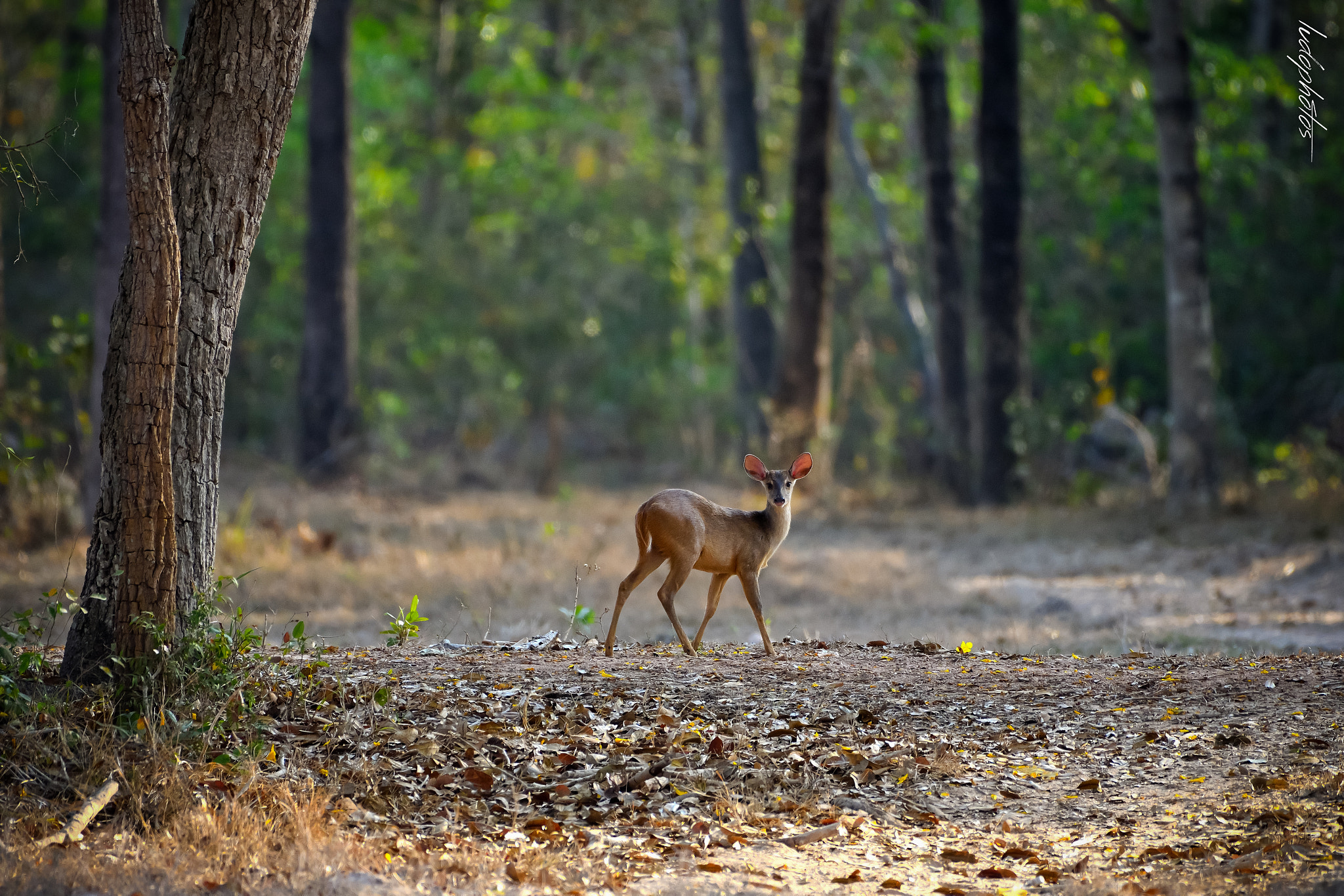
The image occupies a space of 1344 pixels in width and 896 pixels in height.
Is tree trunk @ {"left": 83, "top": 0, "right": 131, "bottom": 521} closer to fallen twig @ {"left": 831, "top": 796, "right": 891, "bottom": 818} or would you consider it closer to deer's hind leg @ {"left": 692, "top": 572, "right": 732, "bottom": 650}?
deer's hind leg @ {"left": 692, "top": 572, "right": 732, "bottom": 650}

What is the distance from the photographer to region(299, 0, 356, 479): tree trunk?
60.3ft

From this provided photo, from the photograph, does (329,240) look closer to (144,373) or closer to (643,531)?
(643,531)

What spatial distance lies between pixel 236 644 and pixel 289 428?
18.7 m

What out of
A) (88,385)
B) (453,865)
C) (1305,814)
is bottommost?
(453,865)

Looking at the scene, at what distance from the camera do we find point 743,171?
2225cm

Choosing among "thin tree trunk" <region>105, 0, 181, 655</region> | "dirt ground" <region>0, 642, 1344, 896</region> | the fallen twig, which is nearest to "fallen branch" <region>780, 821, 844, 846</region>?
"dirt ground" <region>0, 642, 1344, 896</region>

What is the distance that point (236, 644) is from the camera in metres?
5.40

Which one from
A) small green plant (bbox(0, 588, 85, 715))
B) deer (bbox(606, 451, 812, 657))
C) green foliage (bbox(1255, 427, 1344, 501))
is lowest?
small green plant (bbox(0, 588, 85, 715))

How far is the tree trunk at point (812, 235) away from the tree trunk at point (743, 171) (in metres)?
3.37

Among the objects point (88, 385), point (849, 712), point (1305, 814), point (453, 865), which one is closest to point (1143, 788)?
point (1305, 814)

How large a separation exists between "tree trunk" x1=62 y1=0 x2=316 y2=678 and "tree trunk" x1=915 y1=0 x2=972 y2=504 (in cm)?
1518

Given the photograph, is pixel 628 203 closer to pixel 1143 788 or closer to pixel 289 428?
pixel 289 428

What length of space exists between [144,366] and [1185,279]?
12.6 meters

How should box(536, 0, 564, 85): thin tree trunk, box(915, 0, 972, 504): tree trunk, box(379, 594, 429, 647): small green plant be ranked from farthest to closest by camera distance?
box(536, 0, 564, 85): thin tree trunk < box(915, 0, 972, 504): tree trunk < box(379, 594, 429, 647): small green plant
